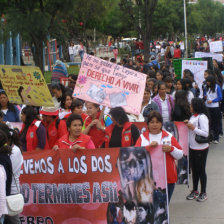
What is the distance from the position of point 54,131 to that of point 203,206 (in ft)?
7.57

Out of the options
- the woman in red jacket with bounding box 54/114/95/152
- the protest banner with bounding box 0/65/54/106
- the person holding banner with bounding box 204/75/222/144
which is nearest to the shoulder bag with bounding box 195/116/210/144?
the woman in red jacket with bounding box 54/114/95/152

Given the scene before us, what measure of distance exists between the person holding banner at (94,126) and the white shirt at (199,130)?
1.26m

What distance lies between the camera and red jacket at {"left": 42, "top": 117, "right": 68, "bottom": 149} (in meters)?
7.30

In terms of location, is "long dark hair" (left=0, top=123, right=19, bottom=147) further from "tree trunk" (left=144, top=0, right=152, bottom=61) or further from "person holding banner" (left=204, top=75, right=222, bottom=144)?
"tree trunk" (left=144, top=0, right=152, bottom=61)

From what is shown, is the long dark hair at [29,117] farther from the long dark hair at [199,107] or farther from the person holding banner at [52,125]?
the long dark hair at [199,107]

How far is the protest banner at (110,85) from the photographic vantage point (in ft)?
23.8

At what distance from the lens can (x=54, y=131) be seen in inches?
291

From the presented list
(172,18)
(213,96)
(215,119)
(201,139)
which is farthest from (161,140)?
(172,18)

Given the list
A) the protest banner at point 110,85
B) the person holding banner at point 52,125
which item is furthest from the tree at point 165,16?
the person holding banner at point 52,125

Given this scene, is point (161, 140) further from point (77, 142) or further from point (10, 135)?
point (10, 135)

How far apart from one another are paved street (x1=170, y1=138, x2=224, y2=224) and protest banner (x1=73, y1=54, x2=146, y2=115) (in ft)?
5.00

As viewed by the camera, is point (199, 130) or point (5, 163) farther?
point (199, 130)

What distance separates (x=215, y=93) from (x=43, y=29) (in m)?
5.05

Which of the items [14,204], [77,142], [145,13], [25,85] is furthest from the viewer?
[145,13]
